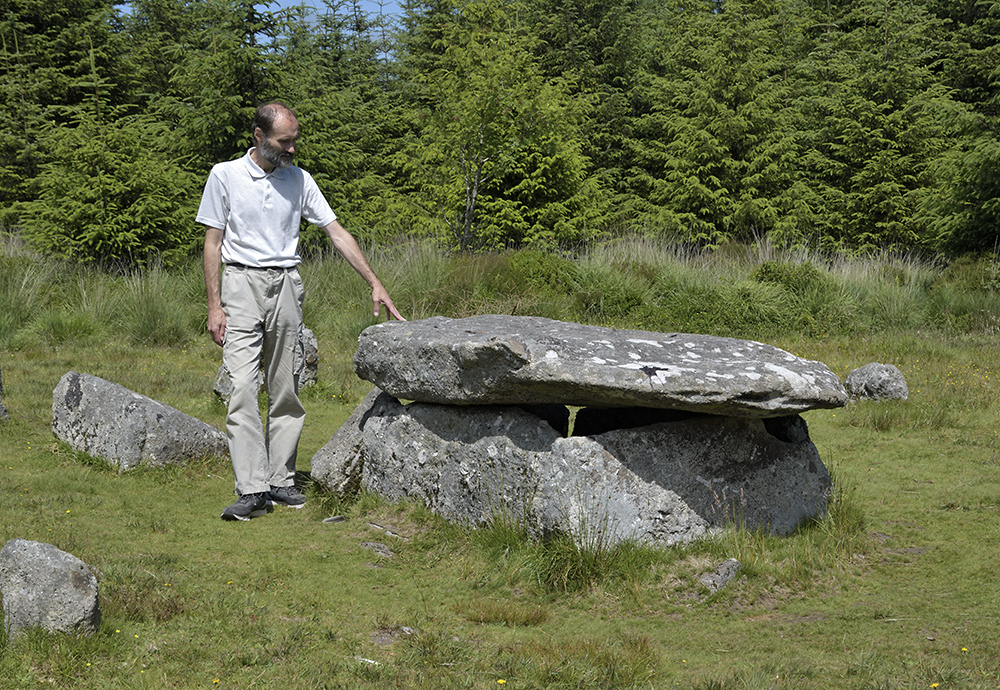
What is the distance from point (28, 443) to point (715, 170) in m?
22.6

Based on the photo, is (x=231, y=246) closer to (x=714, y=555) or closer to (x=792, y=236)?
(x=714, y=555)

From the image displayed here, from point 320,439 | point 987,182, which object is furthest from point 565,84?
point 320,439

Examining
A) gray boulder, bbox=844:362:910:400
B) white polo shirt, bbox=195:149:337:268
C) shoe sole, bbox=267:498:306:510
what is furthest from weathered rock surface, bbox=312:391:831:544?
gray boulder, bbox=844:362:910:400

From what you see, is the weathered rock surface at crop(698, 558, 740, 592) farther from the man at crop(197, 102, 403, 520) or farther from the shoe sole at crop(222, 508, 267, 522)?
the shoe sole at crop(222, 508, 267, 522)

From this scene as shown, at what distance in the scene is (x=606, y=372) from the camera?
4.71 m

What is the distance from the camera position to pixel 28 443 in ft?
22.7

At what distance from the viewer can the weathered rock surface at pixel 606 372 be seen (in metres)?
4.66

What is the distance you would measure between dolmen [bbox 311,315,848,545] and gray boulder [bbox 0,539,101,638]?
2.20m

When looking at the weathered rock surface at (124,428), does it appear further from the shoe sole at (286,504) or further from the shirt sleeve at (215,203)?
the shirt sleeve at (215,203)

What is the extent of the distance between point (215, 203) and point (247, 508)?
73.5 inches

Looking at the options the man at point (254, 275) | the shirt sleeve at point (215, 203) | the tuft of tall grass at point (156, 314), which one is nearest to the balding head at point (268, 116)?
the man at point (254, 275)

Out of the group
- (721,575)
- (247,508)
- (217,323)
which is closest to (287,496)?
(247,508)

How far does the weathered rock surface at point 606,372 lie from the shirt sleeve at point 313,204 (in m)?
0.93

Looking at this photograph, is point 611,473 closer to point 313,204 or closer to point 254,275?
point 254,275
